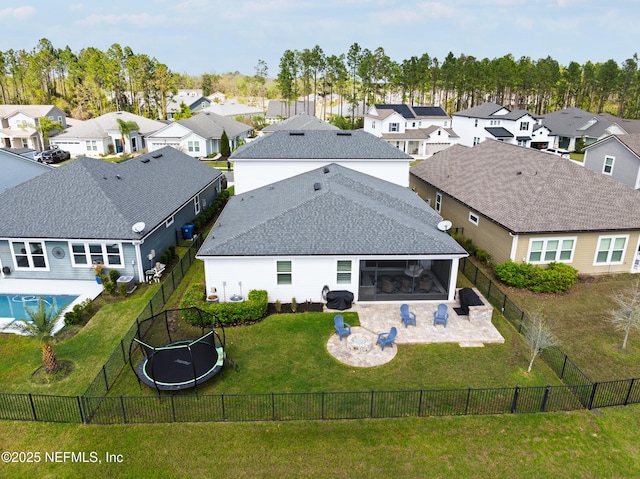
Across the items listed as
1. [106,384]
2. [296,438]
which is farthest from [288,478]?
[106,384]

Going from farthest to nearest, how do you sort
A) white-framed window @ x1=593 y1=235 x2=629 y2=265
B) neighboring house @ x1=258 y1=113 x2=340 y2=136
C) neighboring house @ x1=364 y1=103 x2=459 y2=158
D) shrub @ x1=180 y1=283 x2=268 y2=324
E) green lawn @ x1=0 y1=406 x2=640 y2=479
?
1. neighboring house @ x1=364 y1=103 x2=459 y2=158
2. neighboring house @ x1=258 y1=113 x2=340 y2=136
3. white-framed window @ x1=593 y1=235 x2=629 y2=265
4. shrub @ x1=180 y1=283 x2=268 y2=324
5. green lawn @ x1=0 y1=406 x2=640 y2=479

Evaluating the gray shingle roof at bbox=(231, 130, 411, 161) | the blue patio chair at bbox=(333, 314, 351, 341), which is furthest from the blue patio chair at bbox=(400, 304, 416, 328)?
the gray shingle roof at bbox=(231, 130, 411, 161)

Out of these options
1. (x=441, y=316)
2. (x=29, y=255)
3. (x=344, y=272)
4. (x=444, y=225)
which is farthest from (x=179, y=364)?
(x=444, y=225)

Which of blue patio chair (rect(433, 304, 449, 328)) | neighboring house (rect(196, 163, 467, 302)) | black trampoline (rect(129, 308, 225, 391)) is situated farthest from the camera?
neighboring house (rect(196, 163, 467, 302))

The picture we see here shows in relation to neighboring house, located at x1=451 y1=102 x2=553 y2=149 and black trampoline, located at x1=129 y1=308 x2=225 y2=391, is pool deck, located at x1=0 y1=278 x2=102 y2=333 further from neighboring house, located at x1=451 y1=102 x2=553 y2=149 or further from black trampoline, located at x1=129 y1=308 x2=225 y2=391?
neighboring house, located at x1=451 y1=102 x2=553 y2=149

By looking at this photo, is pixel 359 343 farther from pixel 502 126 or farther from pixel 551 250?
pixel 502 126

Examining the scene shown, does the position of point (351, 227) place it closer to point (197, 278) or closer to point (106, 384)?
point (197, 278)
